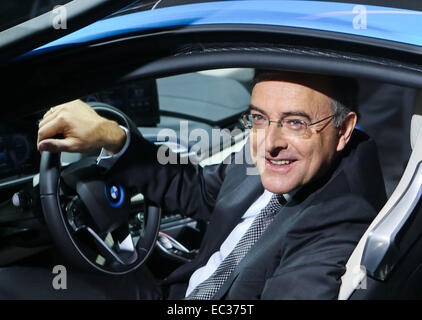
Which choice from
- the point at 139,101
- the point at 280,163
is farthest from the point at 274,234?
the point at 139,101

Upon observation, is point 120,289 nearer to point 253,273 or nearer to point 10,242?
point 10,242

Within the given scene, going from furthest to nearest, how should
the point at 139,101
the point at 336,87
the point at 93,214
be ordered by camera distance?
the point at 139,101 < the point at 93,214 < the point at 336,87

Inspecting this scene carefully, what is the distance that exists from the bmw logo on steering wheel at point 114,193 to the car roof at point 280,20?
822mm

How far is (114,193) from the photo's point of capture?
2061 millimetres

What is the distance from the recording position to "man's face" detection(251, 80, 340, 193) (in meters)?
1.56

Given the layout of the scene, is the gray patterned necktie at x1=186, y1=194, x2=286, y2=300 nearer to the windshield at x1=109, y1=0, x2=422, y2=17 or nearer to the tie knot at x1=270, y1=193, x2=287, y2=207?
the tie knot at x1=270, y1=193, x2=287, y2=207

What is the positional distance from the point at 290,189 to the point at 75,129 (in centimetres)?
75

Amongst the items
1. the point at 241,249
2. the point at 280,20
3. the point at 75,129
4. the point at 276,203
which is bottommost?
the point at 241,249

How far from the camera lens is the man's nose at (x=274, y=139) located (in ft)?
5.32

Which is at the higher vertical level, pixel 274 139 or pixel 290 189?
pixel 274 139

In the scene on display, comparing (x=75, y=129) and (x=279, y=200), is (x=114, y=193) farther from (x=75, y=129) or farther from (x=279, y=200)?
(x=279, y=200)

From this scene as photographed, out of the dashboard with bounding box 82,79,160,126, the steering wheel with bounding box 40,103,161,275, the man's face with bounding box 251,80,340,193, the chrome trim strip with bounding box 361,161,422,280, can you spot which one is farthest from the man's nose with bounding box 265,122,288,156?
the dashboard with bounding box 82,79,160,126

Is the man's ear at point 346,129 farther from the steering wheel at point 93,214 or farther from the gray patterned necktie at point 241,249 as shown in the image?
the steering wheel at point 93,214

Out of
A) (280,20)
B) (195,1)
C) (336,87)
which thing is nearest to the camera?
(280,20)
